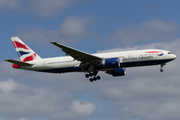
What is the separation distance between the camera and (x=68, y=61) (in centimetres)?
5397

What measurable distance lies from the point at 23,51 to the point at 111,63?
16.7 meters

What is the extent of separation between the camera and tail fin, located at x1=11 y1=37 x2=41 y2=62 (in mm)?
57406

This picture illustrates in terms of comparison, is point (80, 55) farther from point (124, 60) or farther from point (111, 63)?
point (124, 60)

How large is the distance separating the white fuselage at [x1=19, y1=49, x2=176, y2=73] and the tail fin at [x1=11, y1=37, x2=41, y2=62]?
10.8 ft

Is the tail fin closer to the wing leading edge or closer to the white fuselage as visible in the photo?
the white fuselage

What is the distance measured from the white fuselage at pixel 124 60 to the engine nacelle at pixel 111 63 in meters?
0.85

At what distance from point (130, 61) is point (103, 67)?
433 cm

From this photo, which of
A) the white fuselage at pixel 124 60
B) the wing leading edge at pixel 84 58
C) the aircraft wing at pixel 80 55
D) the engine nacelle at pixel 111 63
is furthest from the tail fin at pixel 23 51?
the engine nacelle at pixel 111 63

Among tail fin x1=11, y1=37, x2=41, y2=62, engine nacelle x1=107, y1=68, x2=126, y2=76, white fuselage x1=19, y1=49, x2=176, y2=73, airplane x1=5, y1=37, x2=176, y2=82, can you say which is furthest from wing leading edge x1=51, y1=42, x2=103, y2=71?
tail fin x1=11, y1=37, x2=41, y2=62

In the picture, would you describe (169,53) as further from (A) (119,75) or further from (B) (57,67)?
(B) (57,67)

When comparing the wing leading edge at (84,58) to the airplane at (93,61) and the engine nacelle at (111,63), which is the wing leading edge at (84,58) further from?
the engine nacelle at (111,63)

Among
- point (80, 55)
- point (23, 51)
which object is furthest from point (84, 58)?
point (23, 51)

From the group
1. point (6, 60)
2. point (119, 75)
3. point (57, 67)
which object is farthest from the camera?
point (119, 75)

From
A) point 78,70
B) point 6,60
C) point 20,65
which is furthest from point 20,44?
point 78,70
